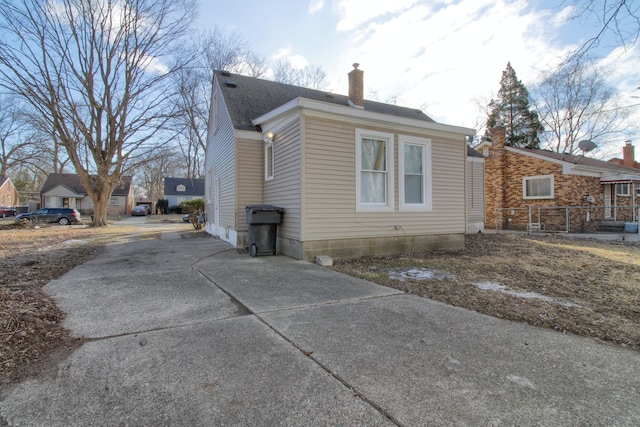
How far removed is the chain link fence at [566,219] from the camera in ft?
47.2

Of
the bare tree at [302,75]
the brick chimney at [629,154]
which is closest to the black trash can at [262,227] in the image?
the bare tree at [302,75]

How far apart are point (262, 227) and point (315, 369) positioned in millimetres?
5570

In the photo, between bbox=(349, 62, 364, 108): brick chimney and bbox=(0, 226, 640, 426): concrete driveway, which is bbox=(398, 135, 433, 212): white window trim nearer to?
bbox=(349, 62, 364, 108): brick chimney

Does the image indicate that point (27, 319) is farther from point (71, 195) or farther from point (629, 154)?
point (71, 195)

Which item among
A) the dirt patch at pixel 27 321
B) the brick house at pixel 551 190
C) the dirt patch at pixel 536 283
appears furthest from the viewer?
the brick house at pixel 551 190

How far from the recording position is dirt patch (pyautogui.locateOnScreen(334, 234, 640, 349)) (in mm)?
3453

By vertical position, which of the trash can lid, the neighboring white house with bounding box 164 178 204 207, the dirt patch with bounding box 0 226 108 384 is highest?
the neighboring white house with bounding box 164 178 204 207

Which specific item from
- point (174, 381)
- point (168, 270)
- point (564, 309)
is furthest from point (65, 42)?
point (564, 309)

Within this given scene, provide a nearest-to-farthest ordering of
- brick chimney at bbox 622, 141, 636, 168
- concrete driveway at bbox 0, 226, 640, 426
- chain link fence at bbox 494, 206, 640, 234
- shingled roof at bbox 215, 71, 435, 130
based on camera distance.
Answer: concrete driveway at bbox 0, 226, 640, 426, shingled roof at bbox 215, 71, 435, 130, chain link fence at bbox 494, 206, 640, 234, brick chimney at bbox 622, 141, 636, 168

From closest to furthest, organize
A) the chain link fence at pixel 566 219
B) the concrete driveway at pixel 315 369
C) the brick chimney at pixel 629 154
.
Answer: the concrete driveway at pixel 315 369
the chain link fence at pixel 566 219
the brick chimney at pixel 629 154

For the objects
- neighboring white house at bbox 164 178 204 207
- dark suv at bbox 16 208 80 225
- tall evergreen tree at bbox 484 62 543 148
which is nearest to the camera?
dark suv at bbox 16 208 80 225

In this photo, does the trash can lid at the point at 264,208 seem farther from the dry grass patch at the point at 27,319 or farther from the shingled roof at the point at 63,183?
the shingled roof at the point at 63,183

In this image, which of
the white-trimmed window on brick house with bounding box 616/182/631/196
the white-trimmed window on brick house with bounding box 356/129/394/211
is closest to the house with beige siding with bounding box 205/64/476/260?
the white-trimmed window on brick house with bounding box 356/129/394/211

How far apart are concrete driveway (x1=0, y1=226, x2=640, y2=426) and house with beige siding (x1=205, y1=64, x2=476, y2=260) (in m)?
3.13
